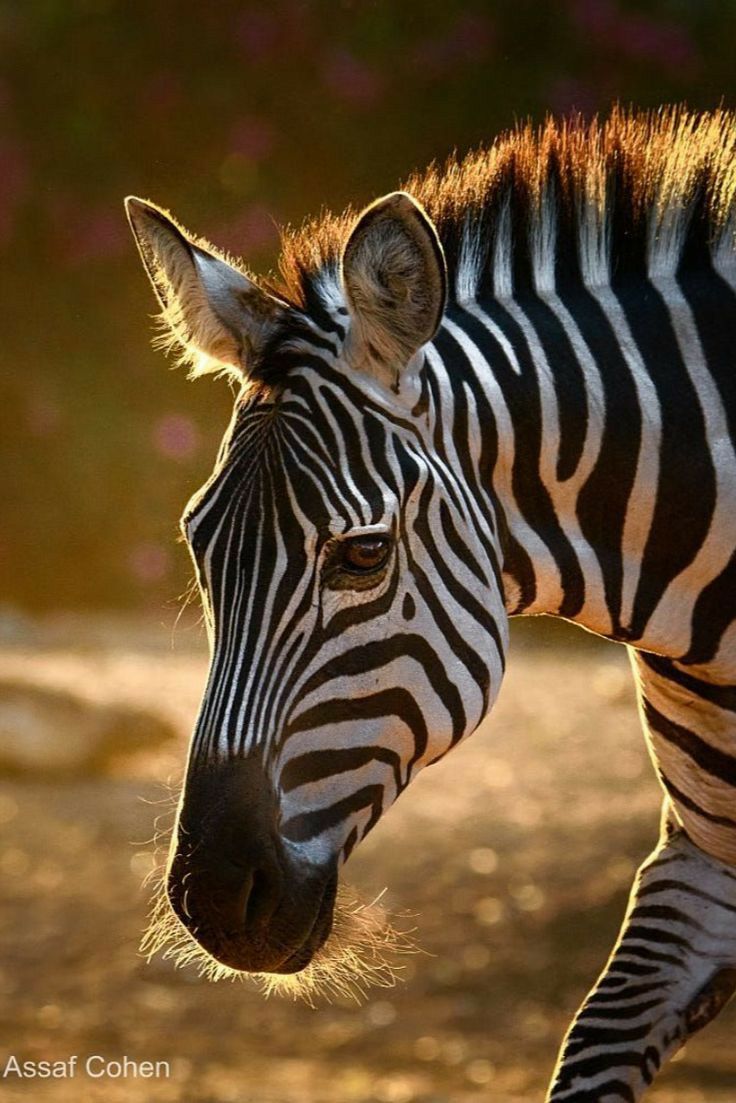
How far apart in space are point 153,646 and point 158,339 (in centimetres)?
908

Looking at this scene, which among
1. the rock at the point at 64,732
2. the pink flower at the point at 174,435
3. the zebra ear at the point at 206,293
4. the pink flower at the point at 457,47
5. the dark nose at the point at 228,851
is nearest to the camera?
the dark nose at the point at 228,851

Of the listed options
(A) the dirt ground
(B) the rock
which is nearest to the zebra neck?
(A) the dirt ground

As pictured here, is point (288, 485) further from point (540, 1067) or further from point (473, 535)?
point (540, 1067)

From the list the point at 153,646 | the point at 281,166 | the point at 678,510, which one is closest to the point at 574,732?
the point at 153,646

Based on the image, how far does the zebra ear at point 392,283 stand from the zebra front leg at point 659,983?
138 centimetres

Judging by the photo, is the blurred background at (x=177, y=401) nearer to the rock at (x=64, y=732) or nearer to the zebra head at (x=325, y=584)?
the rock at (x=64, y=732)

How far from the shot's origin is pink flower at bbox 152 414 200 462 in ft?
44.8

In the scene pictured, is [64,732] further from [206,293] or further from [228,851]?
[228,851]

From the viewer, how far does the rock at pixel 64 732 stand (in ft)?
31.7

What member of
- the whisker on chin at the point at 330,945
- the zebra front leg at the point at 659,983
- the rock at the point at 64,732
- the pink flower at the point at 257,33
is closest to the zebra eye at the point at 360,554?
the whisker on chin at the point at 330,945

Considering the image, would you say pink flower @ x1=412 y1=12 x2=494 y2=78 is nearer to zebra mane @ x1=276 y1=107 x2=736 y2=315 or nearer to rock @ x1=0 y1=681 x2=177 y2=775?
rock @ x1=0 y1=681 x2=177 y2=775

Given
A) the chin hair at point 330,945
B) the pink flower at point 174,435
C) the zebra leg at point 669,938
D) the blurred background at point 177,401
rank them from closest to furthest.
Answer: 1. the chin hair at point 330,945
2. the zebra leg at point 669,938
3. the blurred background at point 177,401
4. the pink flower at point 174,435

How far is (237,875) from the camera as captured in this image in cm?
285

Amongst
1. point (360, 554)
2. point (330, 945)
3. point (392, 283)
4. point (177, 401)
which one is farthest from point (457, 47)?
point (330, 945)
